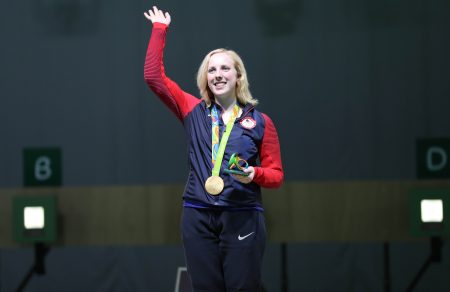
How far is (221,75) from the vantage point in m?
2.36

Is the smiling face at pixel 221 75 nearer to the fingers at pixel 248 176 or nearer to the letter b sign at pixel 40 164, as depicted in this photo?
the fingers at pixel 248 176

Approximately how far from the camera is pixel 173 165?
4.58 m

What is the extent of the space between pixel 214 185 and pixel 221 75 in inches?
15.5

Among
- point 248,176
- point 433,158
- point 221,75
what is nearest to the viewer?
point 248,176

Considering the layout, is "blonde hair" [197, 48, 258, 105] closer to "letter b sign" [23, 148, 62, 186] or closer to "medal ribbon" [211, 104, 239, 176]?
"medal ribbon" [211, 104, 239, 176]

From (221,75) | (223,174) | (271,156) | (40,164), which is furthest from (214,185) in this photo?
(40,164)

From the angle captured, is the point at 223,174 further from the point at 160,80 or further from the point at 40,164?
the point at 40,164

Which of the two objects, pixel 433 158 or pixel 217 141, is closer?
pixel 217 141

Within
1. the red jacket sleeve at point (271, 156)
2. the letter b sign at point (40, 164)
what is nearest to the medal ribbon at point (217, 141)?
the red jacket sleeve at point (271, 156)

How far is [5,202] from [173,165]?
46.4 inches

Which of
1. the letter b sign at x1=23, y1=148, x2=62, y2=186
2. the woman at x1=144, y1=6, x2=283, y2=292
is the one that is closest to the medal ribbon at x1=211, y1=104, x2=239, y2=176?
the woman at x1=144, y1=6, x2=283, y2=292

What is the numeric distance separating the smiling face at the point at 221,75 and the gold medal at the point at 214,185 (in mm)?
323

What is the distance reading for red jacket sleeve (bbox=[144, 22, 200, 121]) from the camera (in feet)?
7.89

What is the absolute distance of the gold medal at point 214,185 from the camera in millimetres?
2225
